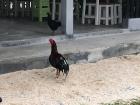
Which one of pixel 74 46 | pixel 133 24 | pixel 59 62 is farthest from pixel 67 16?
pixel 59 62

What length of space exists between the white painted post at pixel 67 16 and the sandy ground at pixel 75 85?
4.74 ft

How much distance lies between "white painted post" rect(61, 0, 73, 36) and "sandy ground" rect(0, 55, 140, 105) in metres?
1.44

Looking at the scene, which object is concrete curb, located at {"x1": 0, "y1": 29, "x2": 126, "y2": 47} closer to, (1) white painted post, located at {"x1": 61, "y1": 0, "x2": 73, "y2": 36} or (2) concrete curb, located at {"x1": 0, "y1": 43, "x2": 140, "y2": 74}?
(1) white painted post, located at {"x1": 61, "y1": 0, "x2": 73, "y2": 36}

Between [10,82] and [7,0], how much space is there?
18.9 feet

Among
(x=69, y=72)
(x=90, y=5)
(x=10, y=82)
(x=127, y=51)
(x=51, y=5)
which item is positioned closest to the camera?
(x=10, y=82)

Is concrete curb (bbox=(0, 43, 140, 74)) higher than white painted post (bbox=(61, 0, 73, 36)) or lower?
lower

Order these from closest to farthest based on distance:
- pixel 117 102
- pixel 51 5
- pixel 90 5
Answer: pixel 117 102, pixel 90 5, pixel 51 5

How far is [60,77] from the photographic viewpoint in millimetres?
7000

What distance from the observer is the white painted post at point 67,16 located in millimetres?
8891

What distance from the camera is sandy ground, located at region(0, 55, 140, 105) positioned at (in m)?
6.05

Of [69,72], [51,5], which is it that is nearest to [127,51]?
[69,72]

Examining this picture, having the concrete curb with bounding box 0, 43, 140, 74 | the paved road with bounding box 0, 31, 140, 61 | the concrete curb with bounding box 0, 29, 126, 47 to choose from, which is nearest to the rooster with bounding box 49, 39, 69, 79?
the concrete curb with bounding box 0, 43, 140, 74

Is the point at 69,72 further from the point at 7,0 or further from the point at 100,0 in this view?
the point at 7,0

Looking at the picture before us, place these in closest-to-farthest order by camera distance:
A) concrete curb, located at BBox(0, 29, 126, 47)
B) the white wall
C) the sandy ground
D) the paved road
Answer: the sandy ground < the paved road < concrete curb, located at BBox(0, 29, 126, 47) < the white wall
